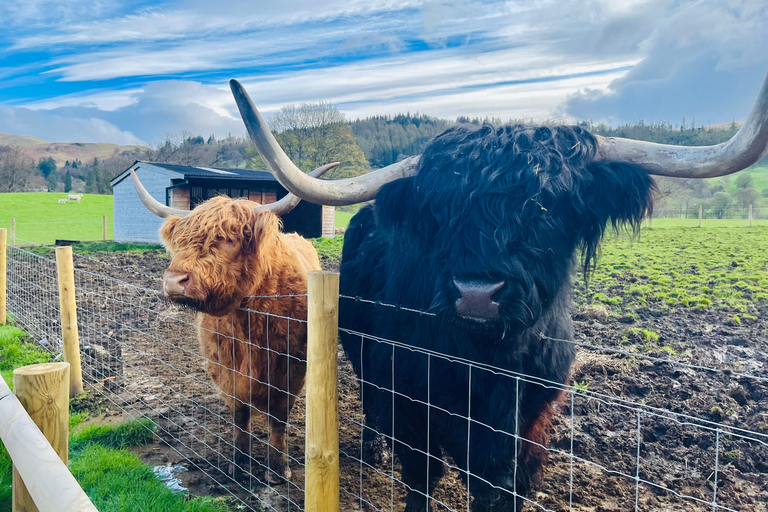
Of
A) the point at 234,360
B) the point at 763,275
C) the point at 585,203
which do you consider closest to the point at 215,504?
the point at 234,360

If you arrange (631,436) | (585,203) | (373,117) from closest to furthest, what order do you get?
(585,203), (631,436), (373,117)

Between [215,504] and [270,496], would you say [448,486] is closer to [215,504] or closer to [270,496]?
[270,496]

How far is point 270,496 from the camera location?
3.44 m

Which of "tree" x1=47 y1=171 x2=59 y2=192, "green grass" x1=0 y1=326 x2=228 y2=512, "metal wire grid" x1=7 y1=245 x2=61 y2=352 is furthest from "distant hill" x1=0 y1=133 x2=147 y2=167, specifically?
"green grass" x1=0 y1=326 x2=228 y2=512

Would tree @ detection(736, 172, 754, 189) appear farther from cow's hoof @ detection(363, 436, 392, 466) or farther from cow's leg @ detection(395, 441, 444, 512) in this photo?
cow's leg @ detection(395, 441, 444, 512)

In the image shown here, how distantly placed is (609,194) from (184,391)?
4203 mm

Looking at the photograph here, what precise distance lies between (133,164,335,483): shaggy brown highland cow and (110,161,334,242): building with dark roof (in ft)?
59.5

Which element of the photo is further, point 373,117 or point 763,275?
point 373,117

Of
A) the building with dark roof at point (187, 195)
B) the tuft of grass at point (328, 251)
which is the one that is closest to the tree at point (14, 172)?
the building with dark roof at point (187, 195)

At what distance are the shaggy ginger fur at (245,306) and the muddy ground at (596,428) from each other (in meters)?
0.22

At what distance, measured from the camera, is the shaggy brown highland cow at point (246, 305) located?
332 cm

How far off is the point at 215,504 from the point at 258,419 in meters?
1.27

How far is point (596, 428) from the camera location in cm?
409

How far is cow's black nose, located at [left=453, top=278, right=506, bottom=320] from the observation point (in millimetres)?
2133
